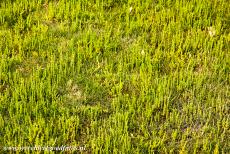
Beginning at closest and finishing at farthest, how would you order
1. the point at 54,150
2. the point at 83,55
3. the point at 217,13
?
the point at 54,150 → the point at 83,55 → the point at 217,13

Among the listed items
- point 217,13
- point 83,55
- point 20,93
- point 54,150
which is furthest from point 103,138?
point 217,13

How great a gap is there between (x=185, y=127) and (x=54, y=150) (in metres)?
1.41

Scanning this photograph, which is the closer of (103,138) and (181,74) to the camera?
(103,138)

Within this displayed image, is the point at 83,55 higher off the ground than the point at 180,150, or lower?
higher

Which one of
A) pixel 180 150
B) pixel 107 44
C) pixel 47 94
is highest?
pixel 107 44

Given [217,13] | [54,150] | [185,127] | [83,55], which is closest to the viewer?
[54,150]

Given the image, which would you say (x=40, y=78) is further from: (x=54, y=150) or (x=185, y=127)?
(x=185, y=127)

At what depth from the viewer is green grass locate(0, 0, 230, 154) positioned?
13.9 feet

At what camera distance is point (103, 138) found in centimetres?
421

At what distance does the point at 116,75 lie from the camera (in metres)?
5.02

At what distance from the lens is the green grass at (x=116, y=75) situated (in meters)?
4.24

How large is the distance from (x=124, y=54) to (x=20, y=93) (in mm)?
1476

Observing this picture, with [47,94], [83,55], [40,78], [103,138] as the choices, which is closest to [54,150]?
[103,138]

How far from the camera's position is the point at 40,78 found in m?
4.99
